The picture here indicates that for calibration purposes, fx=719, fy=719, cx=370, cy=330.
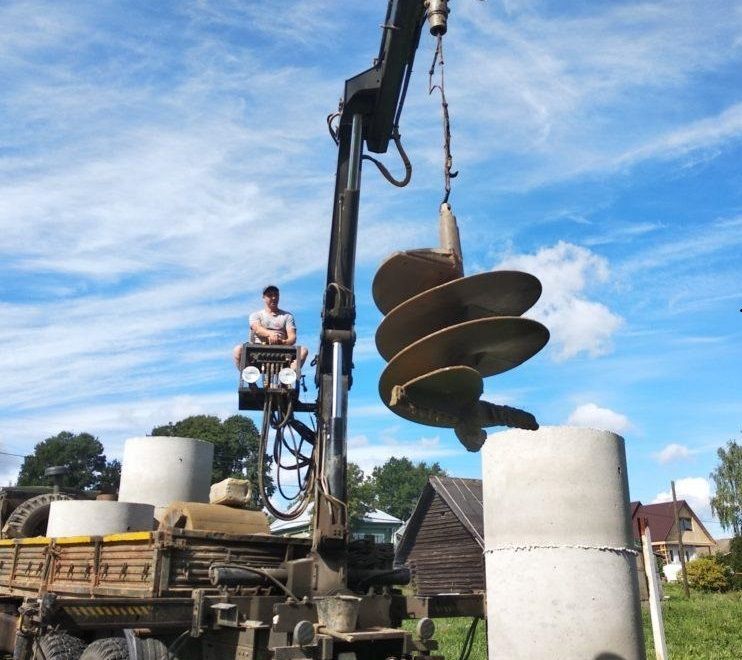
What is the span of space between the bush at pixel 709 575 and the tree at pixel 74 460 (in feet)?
172

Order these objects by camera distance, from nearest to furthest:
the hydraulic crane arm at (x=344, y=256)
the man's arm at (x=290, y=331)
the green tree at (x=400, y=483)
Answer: the hydraulic crane arm at (x=344, y=256) → the man's arm at (x=290, y=331) → the green tree at (x=400, y=483)

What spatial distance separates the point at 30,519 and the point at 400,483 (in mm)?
117830

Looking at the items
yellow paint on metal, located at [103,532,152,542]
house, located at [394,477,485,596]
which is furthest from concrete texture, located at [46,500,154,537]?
house, located at [394,477,485,596]

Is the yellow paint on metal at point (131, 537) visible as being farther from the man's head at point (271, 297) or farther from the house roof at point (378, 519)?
the house roof at point (378, 519)

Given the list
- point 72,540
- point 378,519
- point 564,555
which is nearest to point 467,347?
point 72,540

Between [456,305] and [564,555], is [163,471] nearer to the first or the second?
[564,555]

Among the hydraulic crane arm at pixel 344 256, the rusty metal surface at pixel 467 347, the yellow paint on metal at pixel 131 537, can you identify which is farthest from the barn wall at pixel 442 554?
the rusty metal surface at pixel 467 347

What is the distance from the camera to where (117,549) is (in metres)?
6.75

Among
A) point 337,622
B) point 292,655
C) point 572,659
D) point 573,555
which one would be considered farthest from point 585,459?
point 292,655

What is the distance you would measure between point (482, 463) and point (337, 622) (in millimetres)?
5259

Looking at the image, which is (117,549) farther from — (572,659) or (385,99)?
(572,659)

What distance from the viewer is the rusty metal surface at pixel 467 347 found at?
13.1ft

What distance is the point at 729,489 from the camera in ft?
171

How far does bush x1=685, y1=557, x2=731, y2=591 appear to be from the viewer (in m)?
33.0
